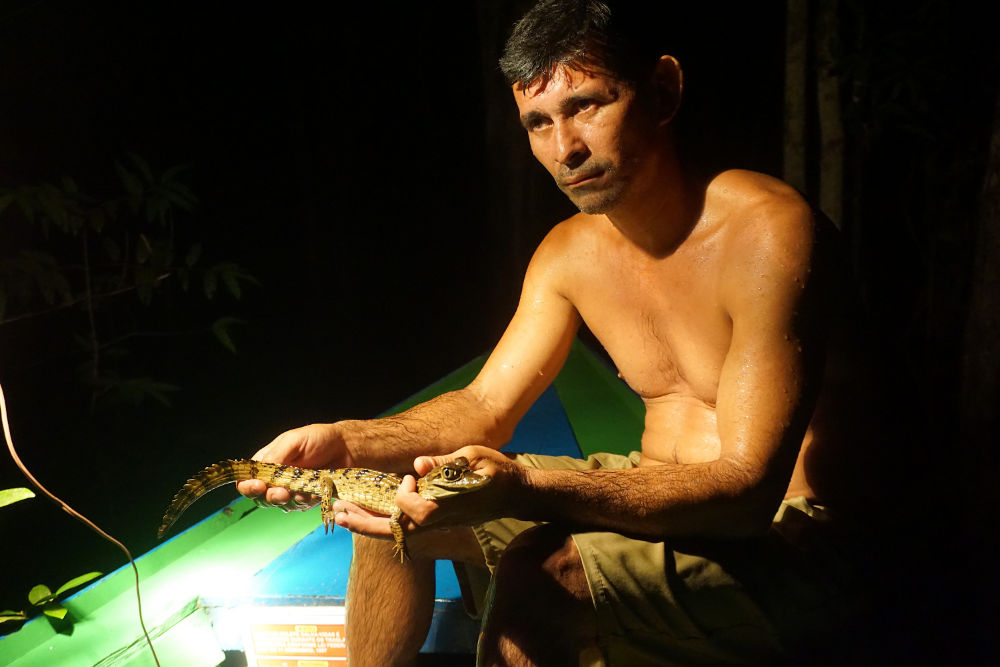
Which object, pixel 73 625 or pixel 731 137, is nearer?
pixel 73 625

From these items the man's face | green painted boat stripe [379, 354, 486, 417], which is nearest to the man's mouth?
the man's face

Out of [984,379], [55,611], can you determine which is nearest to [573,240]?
[984,379]

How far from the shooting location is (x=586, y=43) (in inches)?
70.4

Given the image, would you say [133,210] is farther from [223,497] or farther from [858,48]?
[858,48]

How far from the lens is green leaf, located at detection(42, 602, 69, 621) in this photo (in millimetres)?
2604

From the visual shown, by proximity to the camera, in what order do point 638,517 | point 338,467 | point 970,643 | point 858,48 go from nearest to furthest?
point 638,517 → point 970,643 → point 338,467 → point 858,48

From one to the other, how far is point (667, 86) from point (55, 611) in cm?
285

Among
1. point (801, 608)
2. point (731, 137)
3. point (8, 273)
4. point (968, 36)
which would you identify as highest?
point (968, 36)

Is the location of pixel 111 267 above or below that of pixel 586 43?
below

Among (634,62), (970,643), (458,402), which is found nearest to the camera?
(634,62)

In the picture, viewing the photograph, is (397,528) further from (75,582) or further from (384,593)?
(75,582)

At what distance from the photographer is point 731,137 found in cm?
457

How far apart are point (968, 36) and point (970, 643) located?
2.84m

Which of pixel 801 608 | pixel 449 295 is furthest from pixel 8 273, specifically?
pixel 449 295
